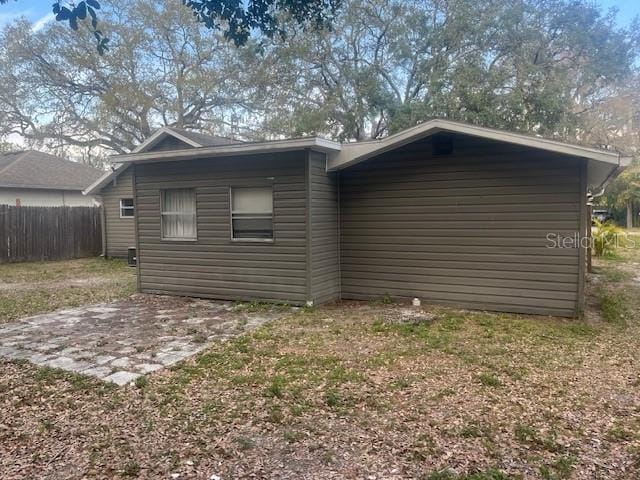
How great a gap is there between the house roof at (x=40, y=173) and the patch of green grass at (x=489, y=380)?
17.7 metres

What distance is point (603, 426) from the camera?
10.6ft

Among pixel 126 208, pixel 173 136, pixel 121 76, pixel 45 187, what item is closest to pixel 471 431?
pixel 173 136

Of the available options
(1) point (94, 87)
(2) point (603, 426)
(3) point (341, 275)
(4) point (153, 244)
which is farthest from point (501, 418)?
(1) point (94, 87)

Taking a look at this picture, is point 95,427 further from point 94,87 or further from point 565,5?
point 94,87

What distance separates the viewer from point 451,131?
21.8 feet

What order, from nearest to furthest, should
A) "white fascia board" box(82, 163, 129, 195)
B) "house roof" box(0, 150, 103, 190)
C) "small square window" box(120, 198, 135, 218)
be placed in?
"white fascia board" box(82, 163, 129, 195) < "small square window" box(120, 198, 135, 218) < "house roof" box(0, 150, 103, 190)

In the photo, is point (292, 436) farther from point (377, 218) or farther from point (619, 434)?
point (377, 218)

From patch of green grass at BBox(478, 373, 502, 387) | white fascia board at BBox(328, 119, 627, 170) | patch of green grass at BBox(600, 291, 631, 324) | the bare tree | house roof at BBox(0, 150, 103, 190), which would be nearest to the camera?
patch of green grass at BBox(478, 373, 502, 387)

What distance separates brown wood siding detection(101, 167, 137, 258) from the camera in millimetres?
14617

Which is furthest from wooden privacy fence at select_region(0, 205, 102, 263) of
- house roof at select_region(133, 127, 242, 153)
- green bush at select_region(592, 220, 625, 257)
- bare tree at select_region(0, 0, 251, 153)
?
green bush at select_region(592, 220, 625, 257)

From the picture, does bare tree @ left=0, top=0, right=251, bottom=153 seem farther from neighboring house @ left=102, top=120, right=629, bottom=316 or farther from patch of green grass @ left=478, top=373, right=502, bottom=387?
patch of green grass @ left=478, top=373, right=502, bottom=387

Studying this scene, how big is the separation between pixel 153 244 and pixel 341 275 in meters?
3.61

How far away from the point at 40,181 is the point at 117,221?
532 cm

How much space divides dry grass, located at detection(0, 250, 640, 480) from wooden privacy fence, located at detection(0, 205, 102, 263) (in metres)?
11.0
